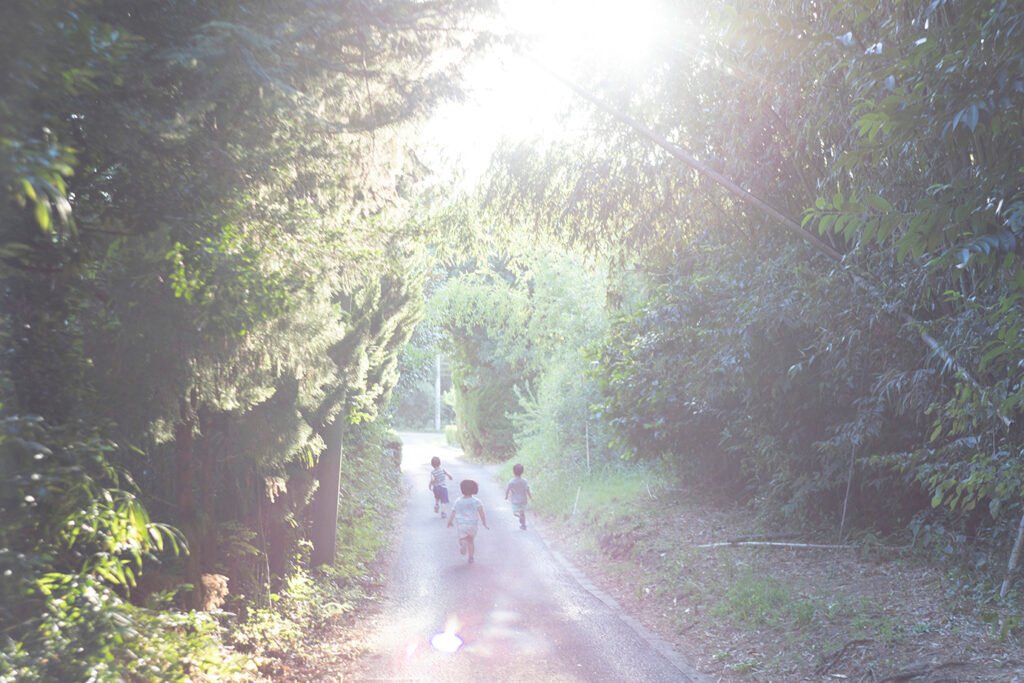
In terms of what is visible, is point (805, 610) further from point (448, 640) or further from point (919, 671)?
point (448, 640)

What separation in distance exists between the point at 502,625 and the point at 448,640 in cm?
86

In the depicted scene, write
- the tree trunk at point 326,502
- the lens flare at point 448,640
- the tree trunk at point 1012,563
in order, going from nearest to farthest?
1. the tree trunk at point 1012,563
2. the lens flare at point 448,640
3. the tree trunk at point 326,502

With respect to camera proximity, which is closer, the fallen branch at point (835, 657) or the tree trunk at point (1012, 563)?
the fallen branch at point (835, 657)

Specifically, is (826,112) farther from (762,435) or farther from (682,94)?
(762,435)

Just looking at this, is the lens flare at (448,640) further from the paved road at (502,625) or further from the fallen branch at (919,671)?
the fallen branch at (919,671)

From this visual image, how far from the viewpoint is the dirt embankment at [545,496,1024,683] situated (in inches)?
281

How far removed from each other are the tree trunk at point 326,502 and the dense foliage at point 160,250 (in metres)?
3.73

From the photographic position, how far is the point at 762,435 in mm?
13133

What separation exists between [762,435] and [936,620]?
5142 millimetres

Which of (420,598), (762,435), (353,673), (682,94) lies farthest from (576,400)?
(353,673)

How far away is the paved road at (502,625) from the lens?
7.64 metres

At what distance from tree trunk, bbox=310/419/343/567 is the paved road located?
1098 mm

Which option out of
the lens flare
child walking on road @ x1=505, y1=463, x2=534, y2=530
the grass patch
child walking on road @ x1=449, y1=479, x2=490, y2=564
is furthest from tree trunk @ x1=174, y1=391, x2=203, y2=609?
child walking on road @ x1=505, y1=463, x2=534, y2=530

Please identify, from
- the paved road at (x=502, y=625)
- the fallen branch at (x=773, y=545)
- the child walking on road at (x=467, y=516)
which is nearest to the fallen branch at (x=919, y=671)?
the paved road at (x=502, y=625)
